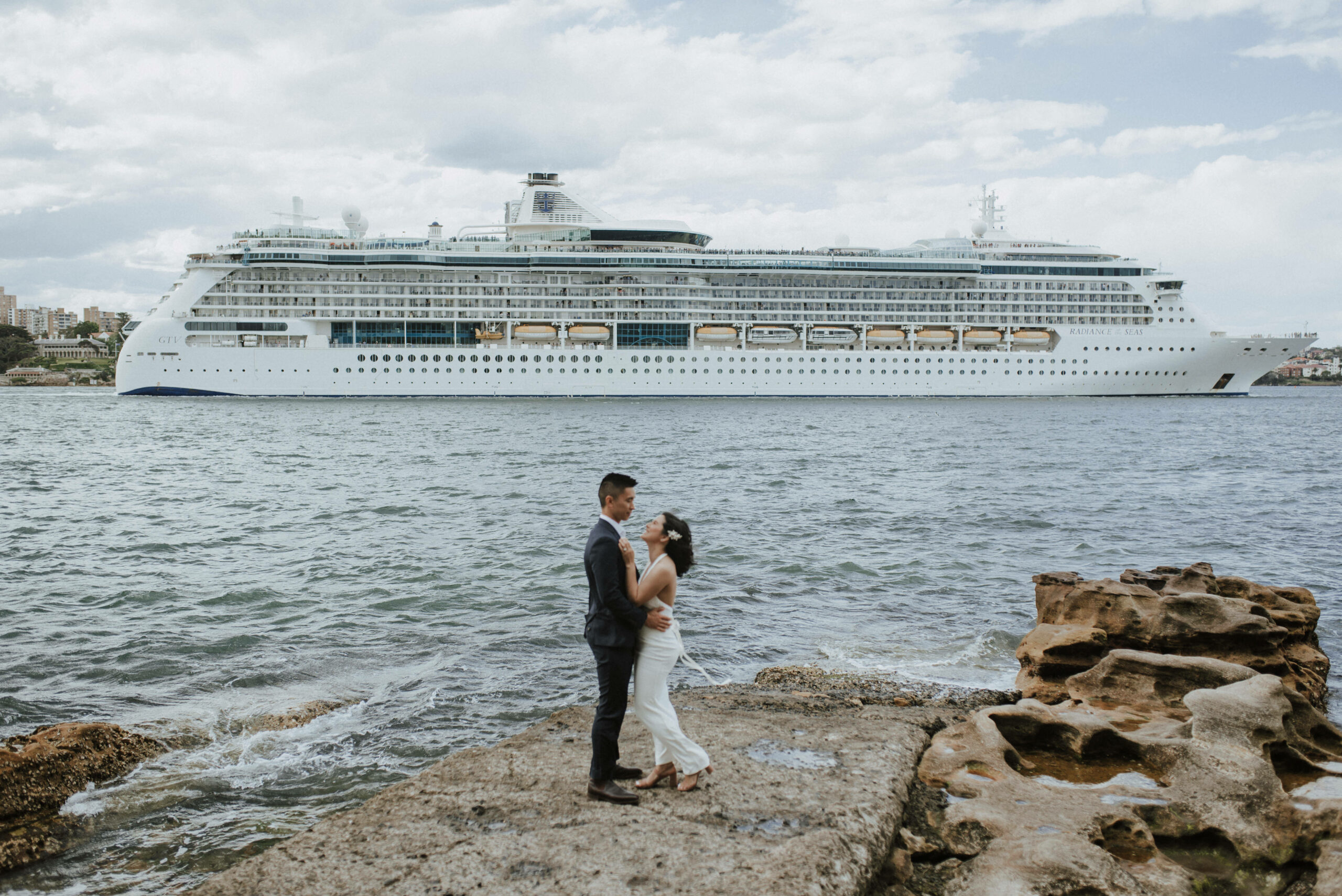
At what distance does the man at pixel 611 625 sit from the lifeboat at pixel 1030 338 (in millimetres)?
59322

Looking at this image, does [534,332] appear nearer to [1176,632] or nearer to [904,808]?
[1176,632]

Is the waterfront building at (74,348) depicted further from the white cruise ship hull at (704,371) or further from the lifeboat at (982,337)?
the lifeboat at (982,337)

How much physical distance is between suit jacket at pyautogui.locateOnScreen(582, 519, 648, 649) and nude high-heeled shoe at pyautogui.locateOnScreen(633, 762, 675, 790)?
2.35ft

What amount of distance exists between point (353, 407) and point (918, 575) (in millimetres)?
40678

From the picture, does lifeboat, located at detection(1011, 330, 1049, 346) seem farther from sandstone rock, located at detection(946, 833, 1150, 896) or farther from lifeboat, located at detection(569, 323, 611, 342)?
sandstone rock, located at detection(946, 833, 1150, 896)

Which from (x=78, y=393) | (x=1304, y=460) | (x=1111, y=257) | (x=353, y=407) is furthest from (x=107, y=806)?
(x=78, y=393)

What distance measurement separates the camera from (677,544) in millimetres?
4242

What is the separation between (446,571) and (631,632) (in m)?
8.53

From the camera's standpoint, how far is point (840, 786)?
4449 mm

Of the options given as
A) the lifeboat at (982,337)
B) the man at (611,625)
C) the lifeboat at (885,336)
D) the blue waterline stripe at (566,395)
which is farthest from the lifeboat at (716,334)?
the man at (611,625)

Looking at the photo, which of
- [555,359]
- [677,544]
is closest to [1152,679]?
[677,544]

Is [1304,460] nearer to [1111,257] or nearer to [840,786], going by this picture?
[840,786]

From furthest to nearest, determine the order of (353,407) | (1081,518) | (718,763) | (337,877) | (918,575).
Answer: (353,407)
(1081,518)
(918,575)
(718,763)
(337,877)

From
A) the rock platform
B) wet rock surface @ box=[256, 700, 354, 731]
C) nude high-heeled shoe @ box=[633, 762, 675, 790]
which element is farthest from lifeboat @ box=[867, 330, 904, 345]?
nude high-heeled shoe @ box=[633, 762, 675, 790]
